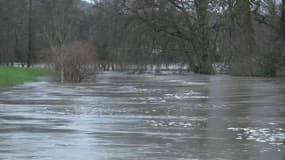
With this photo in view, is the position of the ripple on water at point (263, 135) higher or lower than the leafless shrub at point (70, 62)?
lower

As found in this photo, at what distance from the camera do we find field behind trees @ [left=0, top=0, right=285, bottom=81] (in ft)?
166

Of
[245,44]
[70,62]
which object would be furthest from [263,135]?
[245,44]

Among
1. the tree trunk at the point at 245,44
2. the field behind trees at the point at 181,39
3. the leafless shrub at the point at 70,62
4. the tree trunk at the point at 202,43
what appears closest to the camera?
the leafless shrub at the point at 70,62

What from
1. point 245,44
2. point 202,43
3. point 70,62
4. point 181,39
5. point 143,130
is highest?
point 181,39

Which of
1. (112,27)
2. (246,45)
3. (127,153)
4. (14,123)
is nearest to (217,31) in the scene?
(246,45)

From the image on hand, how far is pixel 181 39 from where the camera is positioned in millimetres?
63906

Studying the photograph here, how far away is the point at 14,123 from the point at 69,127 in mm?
1456

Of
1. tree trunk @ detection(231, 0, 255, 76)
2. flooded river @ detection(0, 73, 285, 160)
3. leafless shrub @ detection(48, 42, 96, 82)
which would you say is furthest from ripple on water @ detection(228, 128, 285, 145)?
tree trunk @ detection(231, 0, 255, 76)

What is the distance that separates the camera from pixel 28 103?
2062cm

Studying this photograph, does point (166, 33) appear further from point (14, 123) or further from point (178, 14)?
point (14, 123)

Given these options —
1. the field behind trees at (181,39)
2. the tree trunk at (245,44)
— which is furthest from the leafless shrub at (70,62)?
the tree trunk at (245,44)

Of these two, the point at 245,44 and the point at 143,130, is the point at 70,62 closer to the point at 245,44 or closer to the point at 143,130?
the point at 245,44

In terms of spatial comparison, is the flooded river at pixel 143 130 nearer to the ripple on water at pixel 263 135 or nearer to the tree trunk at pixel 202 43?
the ripple on water at pixel 263 135

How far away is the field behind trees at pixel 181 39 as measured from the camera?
5063 centimetres
